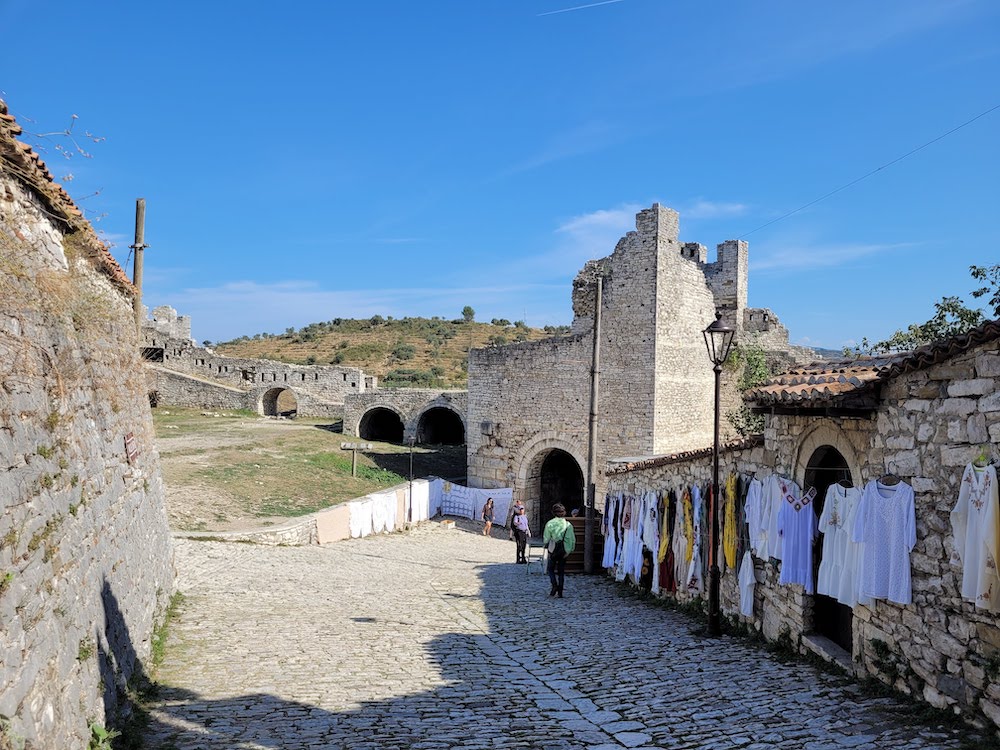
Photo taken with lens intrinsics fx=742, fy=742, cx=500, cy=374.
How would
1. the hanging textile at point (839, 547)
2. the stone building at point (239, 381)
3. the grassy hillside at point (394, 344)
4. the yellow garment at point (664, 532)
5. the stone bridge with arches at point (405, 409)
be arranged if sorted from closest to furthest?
the hanging textile at point (839, 547)
the yellow garment at point (664, 532)
the stone bridge with arches at point (405, 409)
the stone building at point (239, 381)
the grassy hillside at point (394, 344)

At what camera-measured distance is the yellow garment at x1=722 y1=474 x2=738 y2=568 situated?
9250 mm

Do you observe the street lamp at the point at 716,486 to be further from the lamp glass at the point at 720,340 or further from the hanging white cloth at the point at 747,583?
the hanging white cloth at the point at 747,583

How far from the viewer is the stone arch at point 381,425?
34.4 metres

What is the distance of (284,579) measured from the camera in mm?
11773

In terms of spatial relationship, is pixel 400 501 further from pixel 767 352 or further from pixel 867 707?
pixel 867 707

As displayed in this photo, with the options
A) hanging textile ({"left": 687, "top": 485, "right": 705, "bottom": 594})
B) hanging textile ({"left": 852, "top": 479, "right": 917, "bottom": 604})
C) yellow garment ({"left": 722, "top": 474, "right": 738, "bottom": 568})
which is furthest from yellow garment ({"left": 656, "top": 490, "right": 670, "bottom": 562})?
hanging textile ({"left": 852, "top": 479, "right": 917, "bottom": 604})

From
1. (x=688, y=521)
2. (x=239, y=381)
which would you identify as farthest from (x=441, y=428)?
(x=688, y=521)

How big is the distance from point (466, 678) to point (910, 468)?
449cm

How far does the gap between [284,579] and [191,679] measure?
5070 mm

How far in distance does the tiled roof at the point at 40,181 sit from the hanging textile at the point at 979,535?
7596 mm

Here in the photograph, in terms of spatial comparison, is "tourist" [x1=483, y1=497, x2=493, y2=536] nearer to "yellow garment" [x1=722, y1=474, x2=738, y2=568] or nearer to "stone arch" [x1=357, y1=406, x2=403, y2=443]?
"stone arch" [x1=357, y1=406, x2=403, y2=443]

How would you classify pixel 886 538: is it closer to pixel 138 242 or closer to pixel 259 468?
pixel 138 242

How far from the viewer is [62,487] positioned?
16.7 feet

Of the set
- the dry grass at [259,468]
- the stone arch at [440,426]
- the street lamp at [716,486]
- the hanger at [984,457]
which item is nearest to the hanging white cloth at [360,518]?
the dry grass at [259,468]
